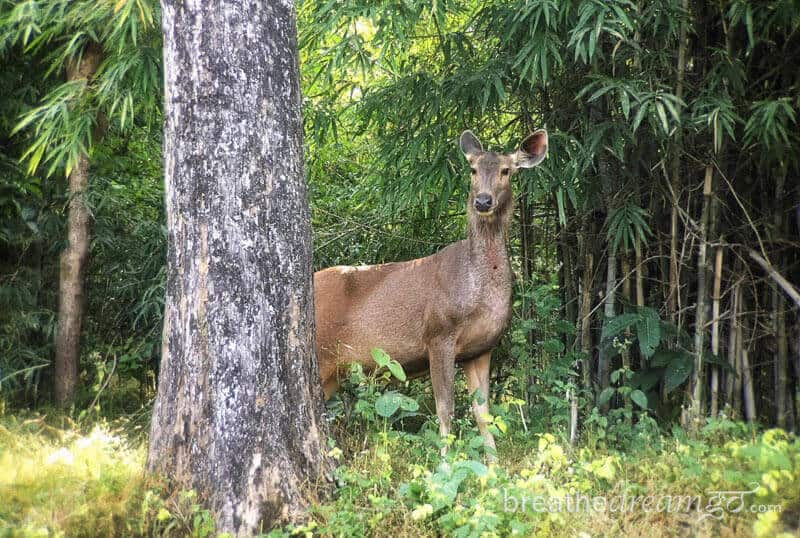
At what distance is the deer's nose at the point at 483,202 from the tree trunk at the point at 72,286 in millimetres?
3071

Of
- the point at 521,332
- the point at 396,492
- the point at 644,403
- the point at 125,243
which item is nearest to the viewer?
the point at 396,492

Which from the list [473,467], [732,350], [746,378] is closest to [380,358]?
[473,467]

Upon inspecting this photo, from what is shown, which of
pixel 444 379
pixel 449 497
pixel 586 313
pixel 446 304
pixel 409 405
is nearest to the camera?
pixel 449 497

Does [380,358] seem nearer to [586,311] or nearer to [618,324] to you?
[618,324]

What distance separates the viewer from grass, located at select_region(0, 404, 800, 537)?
324cm

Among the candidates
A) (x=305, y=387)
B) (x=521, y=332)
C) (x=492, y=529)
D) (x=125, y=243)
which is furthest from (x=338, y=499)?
(x=125, y=243)

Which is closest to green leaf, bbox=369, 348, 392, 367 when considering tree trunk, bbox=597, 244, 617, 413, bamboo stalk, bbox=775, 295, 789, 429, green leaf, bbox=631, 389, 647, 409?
green leaf, bbox=631, 389, 647, 409

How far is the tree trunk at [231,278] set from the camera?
3.47m

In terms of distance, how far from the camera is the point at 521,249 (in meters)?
6.18

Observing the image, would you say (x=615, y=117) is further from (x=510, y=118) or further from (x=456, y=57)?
(x=510, y=118)

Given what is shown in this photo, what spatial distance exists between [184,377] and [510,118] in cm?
378

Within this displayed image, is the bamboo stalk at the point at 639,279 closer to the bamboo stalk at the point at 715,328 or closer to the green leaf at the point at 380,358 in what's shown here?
the bamboo stalk at the point at 715,328

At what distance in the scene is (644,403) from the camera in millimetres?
4449

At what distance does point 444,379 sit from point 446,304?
0.46 meters
